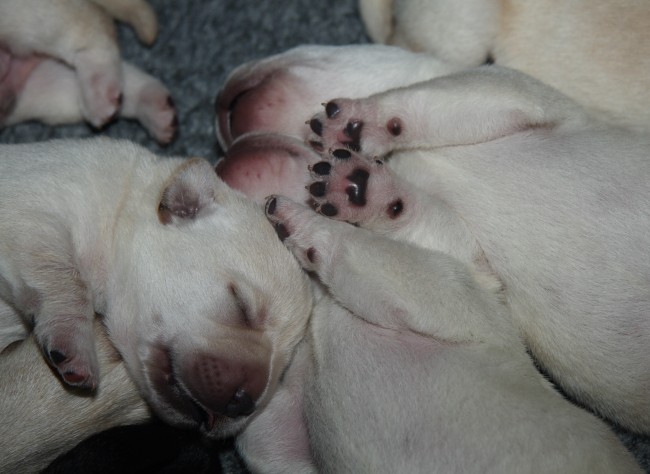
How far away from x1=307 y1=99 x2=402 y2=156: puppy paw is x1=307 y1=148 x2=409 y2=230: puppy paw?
3.6 inches

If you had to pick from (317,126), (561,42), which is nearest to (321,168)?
(317,126)

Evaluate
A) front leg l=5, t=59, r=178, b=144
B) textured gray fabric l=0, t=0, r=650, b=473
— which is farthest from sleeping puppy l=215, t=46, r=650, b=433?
textured gray fabric l=0, t=0, r=650, b=473

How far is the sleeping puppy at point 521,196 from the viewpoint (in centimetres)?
259

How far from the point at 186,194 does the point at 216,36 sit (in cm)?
138

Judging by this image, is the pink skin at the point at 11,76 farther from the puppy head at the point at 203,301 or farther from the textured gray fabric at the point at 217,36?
the puppy head at the point at 203,301

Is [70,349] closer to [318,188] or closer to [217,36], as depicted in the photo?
[318,188]

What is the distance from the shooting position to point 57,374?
8.52ft

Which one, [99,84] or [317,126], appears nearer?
[317,126]

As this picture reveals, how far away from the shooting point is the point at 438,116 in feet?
8.95

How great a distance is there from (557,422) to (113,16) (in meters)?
2.39

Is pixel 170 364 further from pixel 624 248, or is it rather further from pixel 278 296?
pixel 624 248

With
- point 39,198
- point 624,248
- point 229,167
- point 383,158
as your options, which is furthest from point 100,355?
point 624,248

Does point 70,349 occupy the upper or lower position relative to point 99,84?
lower

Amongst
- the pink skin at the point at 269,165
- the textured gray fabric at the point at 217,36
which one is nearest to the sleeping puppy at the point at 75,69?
the textured gray fabric at the point at 217,36
